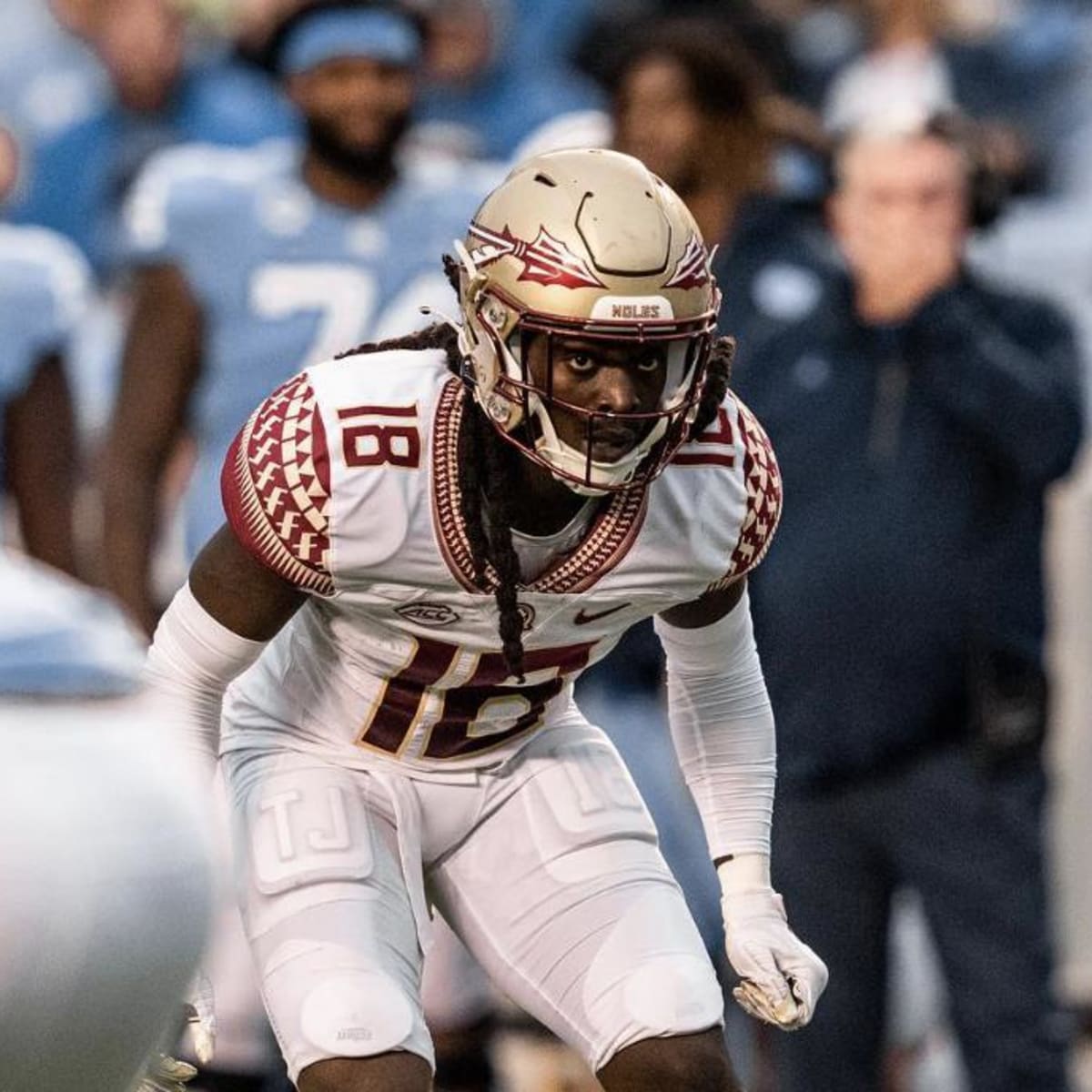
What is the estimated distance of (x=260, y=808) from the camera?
475cm

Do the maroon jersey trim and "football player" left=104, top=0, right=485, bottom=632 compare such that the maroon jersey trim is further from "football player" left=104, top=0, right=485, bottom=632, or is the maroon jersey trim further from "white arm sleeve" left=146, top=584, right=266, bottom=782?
"football player" left=104, top=0, right=485, bottom=632

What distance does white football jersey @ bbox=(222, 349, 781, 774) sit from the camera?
4.51 metres

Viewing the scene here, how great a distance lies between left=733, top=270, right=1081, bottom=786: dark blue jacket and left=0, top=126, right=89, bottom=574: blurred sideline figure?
4.76 feet

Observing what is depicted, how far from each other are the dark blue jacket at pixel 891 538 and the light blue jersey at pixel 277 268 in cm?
93

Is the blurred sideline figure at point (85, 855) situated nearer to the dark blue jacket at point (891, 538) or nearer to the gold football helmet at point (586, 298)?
the gold football helmet at point (586, 298)

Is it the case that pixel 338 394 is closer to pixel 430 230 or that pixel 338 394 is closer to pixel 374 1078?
pixel 374 1078

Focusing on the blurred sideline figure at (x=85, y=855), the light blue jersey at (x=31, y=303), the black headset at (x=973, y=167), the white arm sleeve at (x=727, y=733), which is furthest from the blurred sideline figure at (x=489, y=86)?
the blurred sideline figure at (x=85, y=855)

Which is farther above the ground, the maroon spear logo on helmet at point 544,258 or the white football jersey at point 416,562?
the maroon spear logo on helmet at point 544,258

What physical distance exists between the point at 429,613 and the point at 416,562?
0.12 meters

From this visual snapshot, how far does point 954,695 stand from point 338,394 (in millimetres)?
2458

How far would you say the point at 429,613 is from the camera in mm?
4668

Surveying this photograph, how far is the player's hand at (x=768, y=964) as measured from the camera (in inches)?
186

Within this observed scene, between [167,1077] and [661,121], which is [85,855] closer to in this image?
[167,1077]

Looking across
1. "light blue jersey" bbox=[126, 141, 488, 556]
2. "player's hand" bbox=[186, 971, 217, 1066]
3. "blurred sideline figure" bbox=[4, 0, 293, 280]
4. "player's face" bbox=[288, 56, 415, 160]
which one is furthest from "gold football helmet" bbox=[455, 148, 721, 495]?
"blurred sideline figure" bbox=[4, 0, 293, 280]
